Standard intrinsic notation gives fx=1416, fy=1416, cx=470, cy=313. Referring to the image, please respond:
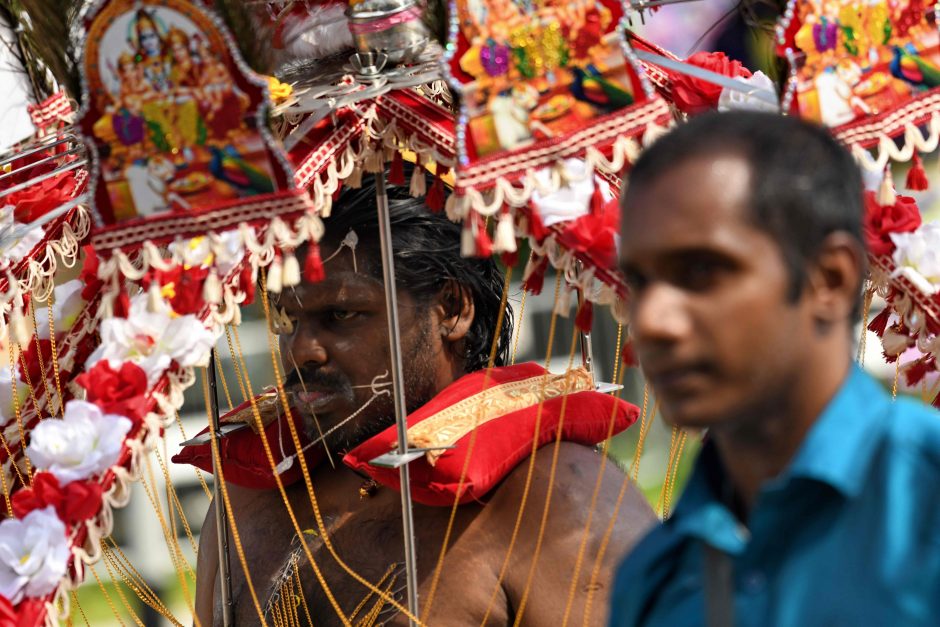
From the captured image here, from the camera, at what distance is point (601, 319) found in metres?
5.42

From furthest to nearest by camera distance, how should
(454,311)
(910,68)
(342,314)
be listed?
(454,311) → (342,314) → (910,68)

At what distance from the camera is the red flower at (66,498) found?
2279 millimetres

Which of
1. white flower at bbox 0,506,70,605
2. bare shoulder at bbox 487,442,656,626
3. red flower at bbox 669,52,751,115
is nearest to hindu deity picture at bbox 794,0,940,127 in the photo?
red flower at bbox 669,52,751,115

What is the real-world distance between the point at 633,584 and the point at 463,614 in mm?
1612

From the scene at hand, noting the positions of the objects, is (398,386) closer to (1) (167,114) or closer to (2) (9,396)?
(1) (167,114)

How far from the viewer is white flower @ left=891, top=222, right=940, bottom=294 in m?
2.36

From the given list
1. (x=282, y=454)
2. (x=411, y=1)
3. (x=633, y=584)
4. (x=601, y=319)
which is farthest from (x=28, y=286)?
(x=601, y=319)

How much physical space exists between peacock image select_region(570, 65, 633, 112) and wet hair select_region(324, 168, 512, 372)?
0.84m

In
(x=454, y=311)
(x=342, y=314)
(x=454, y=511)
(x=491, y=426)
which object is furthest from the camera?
(x=454, y=311)

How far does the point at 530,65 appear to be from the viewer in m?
2.17

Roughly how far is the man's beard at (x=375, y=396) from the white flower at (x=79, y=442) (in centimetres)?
67

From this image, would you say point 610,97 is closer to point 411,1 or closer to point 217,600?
point 411,1

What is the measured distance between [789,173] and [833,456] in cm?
21

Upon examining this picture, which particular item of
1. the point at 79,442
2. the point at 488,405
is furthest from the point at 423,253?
the point at 79,442
